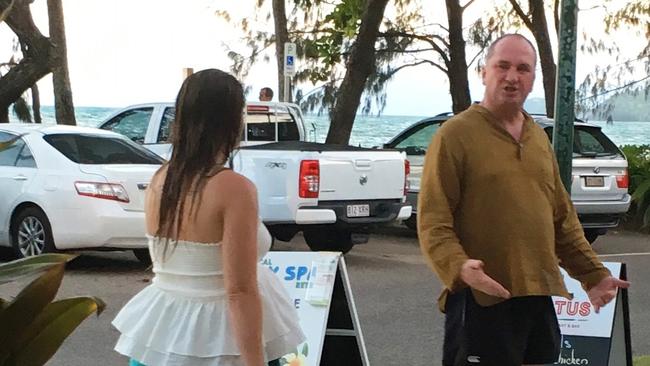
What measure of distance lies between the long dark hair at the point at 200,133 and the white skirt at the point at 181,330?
18cm

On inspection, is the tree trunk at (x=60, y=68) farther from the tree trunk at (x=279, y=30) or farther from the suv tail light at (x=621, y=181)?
the suv tail light at (x=621, y=181)

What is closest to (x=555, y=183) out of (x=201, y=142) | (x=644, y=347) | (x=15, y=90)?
(x=201, y=142)

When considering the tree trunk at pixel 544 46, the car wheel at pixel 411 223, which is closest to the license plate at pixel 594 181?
the car wheel at pixel 411 223

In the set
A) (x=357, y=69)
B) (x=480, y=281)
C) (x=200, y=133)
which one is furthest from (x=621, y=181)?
(x=200, y=133)

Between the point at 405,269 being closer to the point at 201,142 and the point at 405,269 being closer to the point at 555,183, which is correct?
the point at 555,183

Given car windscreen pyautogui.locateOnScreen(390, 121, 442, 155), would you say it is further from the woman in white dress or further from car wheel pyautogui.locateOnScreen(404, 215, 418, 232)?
the woman in white dress

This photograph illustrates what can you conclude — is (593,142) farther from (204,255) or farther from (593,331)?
(204,255)

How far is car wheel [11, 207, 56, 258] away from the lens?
11.5 meters

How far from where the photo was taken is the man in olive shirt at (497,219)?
4.02m

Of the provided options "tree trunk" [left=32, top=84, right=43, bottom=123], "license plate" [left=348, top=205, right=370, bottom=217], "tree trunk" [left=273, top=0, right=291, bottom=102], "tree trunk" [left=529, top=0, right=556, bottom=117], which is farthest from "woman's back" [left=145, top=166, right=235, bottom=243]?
"tree trunk" [left=32, top=84, right=43, bottom=123]

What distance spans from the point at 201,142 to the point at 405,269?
31.6 ft

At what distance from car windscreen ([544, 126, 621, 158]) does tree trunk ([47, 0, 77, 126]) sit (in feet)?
30.4

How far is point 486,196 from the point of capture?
403cm

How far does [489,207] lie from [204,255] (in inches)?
46.3
